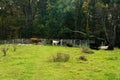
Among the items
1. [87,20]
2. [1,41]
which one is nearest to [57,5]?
[87,20]

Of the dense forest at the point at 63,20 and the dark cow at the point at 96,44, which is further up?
the dense forest at the point at 63,20

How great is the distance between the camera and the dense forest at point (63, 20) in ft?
133

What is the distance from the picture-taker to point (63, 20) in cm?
4531

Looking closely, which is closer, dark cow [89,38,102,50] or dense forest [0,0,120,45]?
dark cow [89,38,102,50]

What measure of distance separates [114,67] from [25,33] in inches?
1219

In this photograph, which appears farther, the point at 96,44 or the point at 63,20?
the point at 63,20

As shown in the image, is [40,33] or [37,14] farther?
[37,14]

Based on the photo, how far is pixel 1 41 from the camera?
4412cm

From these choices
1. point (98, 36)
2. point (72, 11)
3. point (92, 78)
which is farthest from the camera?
point (72, 11)

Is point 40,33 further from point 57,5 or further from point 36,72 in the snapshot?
point 36,72

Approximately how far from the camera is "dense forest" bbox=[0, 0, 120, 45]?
40.4 meters

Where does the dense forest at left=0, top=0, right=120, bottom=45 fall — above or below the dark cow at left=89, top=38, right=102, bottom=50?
above

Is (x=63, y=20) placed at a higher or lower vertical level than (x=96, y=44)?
higher

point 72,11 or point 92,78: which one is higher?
point 72,11
